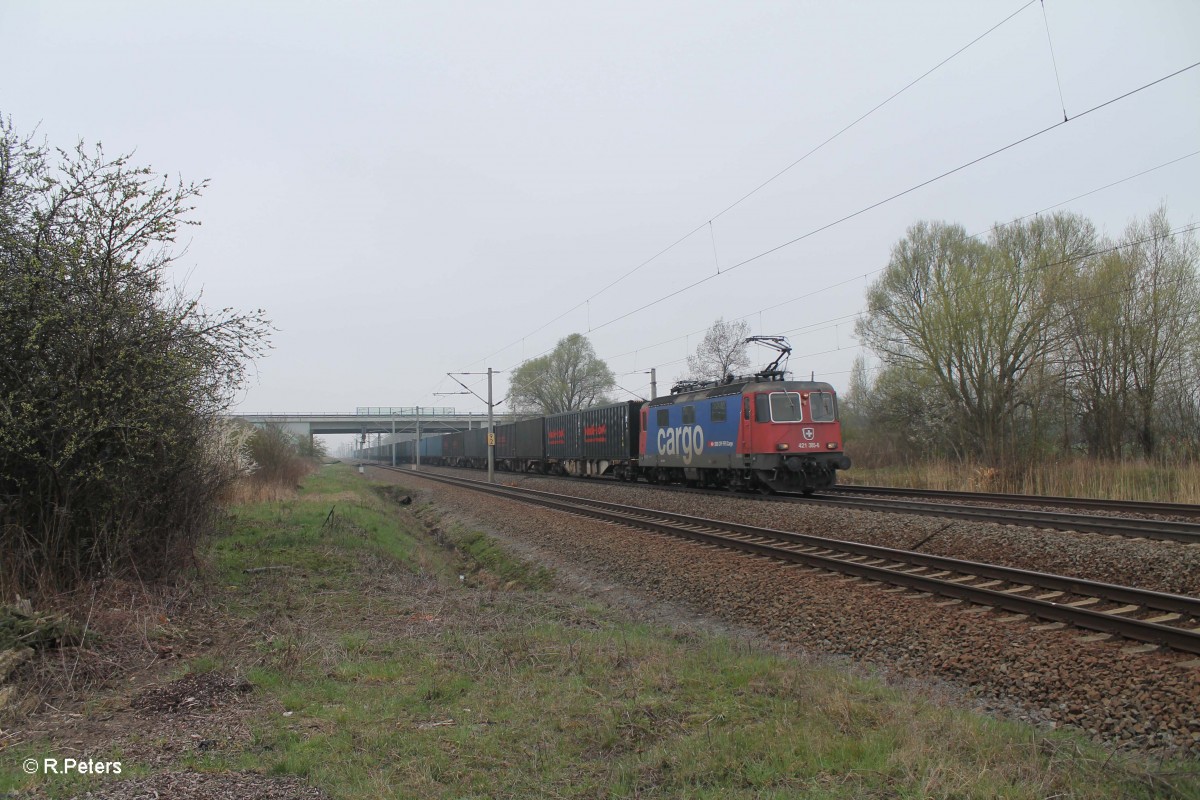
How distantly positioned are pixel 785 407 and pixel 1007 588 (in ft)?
33.6

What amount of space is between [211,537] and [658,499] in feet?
39.0

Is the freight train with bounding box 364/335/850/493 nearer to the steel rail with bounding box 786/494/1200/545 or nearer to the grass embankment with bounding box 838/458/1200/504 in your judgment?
the steel rail with bounding box 786/494/1200/545

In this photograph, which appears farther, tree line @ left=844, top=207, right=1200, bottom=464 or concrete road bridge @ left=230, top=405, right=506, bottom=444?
concrete road bridge @ left=230, top=405, right=506, bottom=444

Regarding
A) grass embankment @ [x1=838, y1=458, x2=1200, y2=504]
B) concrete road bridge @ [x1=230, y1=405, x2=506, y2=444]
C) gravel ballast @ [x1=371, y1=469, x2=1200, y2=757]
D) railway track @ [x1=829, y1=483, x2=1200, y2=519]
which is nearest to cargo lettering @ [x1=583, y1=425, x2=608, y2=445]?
grass embankment @ [x1=838, y1=458, x2=1200, y2=504]

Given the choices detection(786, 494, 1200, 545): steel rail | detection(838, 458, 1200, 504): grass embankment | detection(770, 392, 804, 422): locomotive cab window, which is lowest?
detection(786, 494, 1200, 545): steel rail

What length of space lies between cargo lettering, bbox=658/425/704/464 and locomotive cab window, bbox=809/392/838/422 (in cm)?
357

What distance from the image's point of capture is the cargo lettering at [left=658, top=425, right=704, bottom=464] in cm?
2055

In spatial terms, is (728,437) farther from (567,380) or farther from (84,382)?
(567,380)

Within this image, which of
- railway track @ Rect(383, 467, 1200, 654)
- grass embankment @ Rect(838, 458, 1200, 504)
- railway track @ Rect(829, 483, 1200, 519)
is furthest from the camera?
grass embankment @ Rect(838, 458, 1200, 504)

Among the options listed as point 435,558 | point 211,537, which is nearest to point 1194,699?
point 211,537

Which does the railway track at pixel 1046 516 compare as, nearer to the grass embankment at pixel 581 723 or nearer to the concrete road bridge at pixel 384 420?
the grass embankment at pixel 581 723

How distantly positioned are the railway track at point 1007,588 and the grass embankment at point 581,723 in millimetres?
2176

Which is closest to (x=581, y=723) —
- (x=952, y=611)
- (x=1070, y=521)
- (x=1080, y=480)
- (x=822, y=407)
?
(x=952, y=611)

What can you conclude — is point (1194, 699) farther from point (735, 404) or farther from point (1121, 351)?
point (1121, 351)
